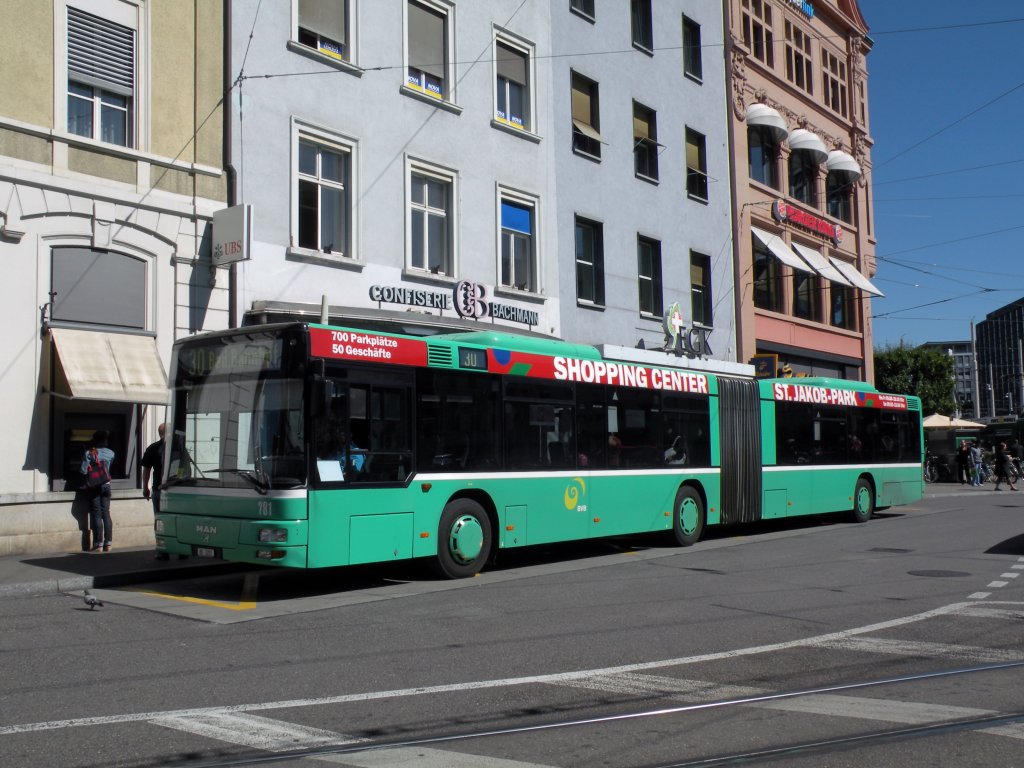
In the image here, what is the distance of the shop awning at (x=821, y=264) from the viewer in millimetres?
32719

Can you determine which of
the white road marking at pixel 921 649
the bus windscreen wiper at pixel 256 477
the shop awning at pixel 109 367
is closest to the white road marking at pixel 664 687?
the white road marking at pixel 921 649

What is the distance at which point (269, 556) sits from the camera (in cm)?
1041

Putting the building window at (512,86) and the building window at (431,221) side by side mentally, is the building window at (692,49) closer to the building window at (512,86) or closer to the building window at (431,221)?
the building window at (512,86)

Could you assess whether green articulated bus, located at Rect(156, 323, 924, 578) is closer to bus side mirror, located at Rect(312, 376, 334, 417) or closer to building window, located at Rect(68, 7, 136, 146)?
bus side mirror, located at Rect(312, 376, 334, 417)

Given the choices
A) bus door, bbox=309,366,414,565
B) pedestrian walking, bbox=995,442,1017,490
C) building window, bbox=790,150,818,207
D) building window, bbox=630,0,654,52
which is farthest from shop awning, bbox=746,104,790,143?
bus door, bbox=309,366,414,565

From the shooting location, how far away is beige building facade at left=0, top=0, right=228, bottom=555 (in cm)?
1436

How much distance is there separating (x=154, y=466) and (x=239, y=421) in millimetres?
4064

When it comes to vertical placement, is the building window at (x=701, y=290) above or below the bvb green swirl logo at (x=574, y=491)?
above

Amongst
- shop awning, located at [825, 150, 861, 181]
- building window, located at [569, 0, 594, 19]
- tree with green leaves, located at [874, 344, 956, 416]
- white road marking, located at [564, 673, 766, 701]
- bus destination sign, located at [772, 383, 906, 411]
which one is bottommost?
white road marking, located at [564, 673, 766, 701]

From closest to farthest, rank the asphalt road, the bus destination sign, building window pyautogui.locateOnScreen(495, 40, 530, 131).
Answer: the asphalt road < the bus destination sign < building window pyautogui.locateOnScreen(495, 40, 530, 131)

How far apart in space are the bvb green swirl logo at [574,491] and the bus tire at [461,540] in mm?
1628

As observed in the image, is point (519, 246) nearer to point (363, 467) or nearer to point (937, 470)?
point (363, 467)

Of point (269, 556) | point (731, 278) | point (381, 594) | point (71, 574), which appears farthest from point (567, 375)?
point (731, 278)

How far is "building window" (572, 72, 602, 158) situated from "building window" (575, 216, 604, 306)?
174cm
